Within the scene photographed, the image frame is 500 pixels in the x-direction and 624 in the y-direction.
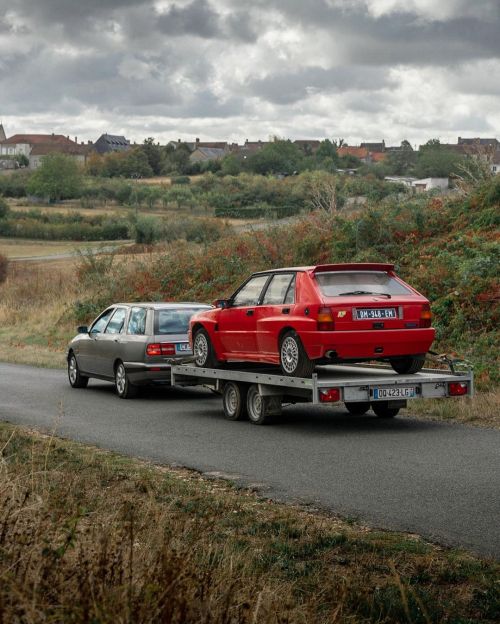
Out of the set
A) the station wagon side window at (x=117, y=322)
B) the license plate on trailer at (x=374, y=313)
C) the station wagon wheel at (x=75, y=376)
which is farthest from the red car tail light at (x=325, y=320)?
the station wagon wheel at (x=75, y=376)

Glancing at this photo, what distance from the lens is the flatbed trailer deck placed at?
13.9m

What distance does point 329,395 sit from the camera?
13734mm

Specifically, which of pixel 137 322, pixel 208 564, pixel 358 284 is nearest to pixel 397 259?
pixel 137 322

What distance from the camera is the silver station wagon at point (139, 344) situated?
1916 centimetres

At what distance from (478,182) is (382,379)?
20.2m

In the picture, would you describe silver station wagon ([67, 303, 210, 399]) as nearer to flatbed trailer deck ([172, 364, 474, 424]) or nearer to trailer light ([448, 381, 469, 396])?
flatbed trailer deck ([172, 364, 474, 424])

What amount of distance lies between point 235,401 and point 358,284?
257cm

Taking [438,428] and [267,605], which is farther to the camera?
[438,428]

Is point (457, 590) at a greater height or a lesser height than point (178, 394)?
greater

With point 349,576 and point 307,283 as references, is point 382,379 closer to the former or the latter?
point 307,283

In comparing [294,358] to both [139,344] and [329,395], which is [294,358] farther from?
[139,344]

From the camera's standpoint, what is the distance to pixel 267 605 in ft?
A: 17.5

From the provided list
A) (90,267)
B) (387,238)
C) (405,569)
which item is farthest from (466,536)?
(90,267)

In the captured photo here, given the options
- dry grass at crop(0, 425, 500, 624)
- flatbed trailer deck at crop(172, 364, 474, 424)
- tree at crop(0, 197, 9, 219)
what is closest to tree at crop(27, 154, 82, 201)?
tree at crop(0, 197, 9, 219)
